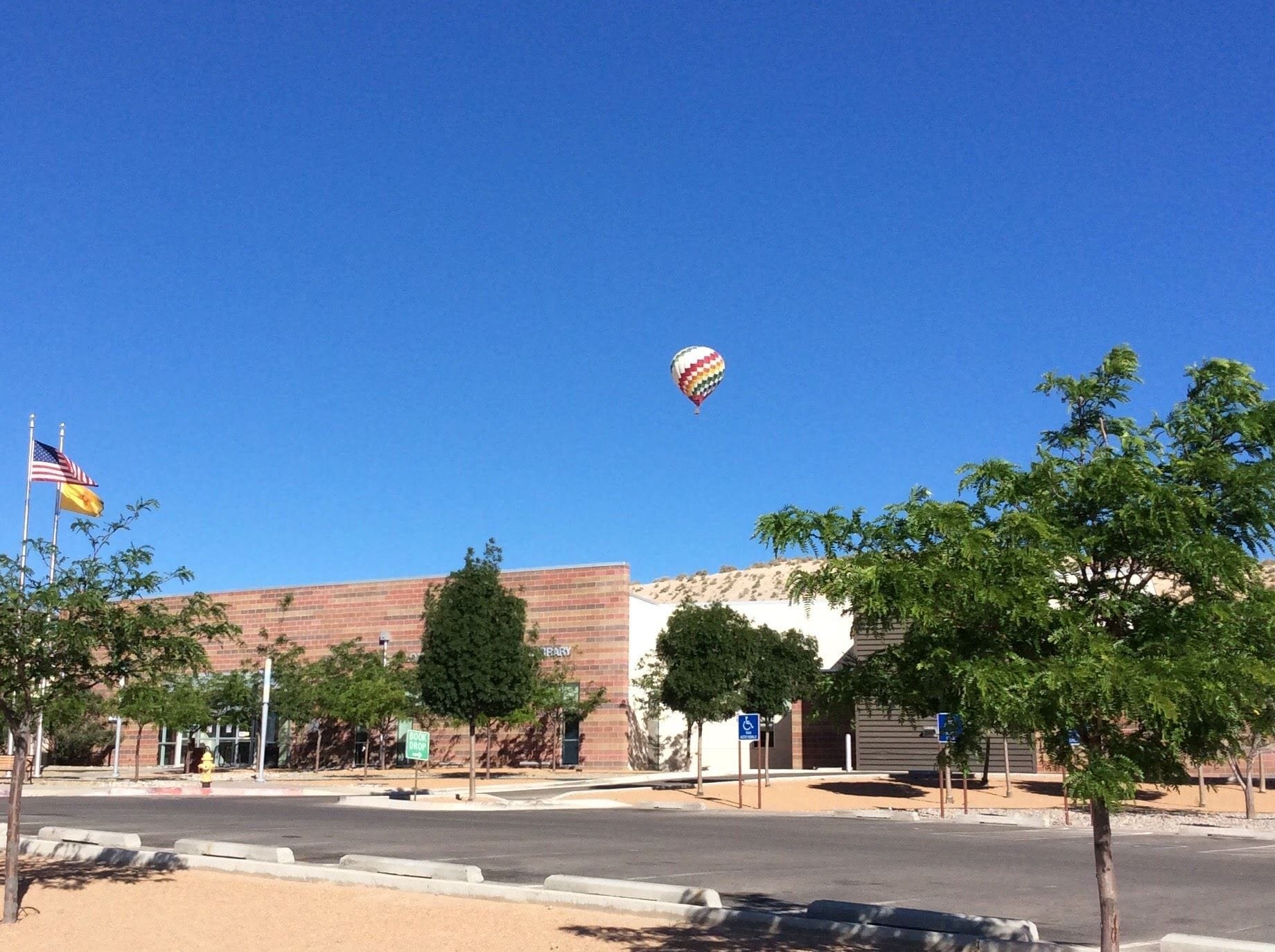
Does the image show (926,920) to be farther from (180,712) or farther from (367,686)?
(180,712)

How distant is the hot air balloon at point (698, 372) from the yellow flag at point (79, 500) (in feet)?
76.3

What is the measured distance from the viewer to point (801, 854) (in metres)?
18.7

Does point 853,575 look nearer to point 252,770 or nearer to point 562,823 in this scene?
point 562,823

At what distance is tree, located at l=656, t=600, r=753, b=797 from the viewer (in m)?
36.0

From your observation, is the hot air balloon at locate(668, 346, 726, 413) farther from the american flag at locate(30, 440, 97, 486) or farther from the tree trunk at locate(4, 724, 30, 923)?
the tree trunk at locate(4, 724, 30, 923)

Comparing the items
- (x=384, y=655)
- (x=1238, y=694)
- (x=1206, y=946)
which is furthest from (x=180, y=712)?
(x=1238, y=694)

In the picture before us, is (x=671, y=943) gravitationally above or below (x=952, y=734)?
below

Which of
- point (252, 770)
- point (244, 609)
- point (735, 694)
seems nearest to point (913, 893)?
point (735, 694)

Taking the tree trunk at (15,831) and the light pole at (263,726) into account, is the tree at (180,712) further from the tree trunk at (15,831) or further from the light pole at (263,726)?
the tree trunk at (15,831)

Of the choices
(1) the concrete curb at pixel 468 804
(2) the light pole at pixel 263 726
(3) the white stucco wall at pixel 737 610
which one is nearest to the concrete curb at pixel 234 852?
(1) the concrete curb at pixel 468 804

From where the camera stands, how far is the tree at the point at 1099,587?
23.3 feet

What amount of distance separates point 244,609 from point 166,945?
161 ft

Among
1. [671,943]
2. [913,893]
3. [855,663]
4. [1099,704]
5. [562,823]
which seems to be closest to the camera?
[1099,704]

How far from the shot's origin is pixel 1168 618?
24.6 ft
